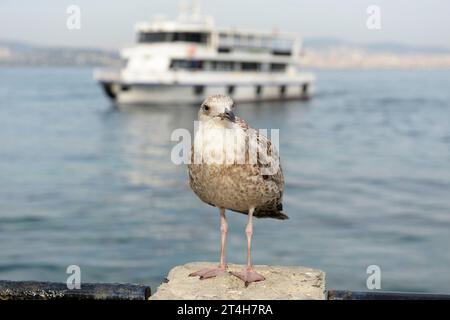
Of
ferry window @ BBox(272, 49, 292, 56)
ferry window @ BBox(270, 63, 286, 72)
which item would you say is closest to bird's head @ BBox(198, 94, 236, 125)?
ferry window @ BBox(272, 49, 292, 56)

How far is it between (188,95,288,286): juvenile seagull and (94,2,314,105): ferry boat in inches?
1519

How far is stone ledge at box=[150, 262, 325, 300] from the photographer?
10.1ft

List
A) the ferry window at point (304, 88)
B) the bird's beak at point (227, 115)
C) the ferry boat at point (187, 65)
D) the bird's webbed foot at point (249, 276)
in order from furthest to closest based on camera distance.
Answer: the ferry window at point (304, 88) → the ferry boat at point (187, 65) → the bird's webbed foot at point (249, 276) → the bird's beak at point (227, 115)

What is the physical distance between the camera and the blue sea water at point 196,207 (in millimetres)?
14000

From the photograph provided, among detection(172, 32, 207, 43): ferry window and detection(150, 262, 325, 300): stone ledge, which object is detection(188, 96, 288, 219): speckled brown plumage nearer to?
detection(150, 262, 325, 300): stone ledge

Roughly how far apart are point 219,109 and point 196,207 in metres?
17.0

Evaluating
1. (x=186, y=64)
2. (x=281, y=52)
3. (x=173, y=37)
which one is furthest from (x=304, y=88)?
(x=173, y=37)

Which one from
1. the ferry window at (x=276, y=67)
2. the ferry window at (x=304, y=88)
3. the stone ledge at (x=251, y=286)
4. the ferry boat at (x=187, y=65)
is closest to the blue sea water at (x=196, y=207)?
the ferry boat at (x=187, y=65)

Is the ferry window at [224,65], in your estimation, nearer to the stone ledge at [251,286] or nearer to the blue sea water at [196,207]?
the blue sea water at [196,207]

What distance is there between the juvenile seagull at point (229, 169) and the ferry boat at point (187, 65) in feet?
127

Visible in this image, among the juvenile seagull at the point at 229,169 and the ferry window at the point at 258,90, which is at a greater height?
the ferry window at the point at 258,90

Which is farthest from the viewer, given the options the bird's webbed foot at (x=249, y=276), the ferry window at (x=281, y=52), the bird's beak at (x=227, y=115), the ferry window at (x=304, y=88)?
the ferry window at (x=304, y=88)

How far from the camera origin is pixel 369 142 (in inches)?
1401
